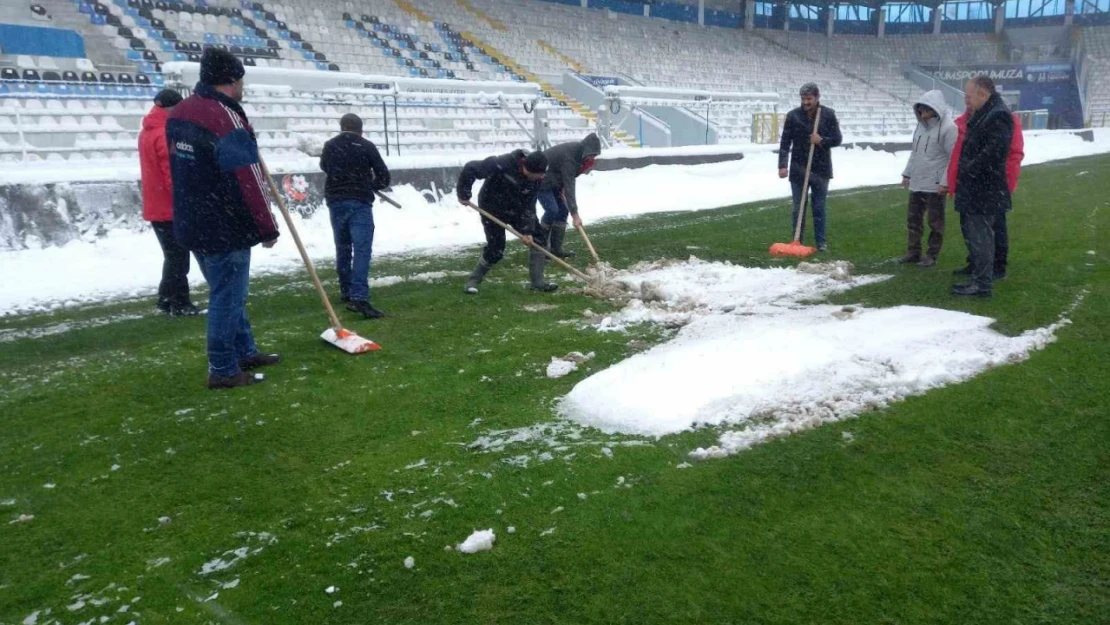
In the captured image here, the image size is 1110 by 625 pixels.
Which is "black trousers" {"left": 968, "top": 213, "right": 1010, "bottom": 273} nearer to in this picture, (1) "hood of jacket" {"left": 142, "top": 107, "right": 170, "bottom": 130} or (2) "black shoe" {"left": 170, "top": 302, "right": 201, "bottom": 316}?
(2) "black shoe" {"left": 170, "top": 302, "right": 201, "bottom": 316}

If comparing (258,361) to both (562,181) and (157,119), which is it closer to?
(157,119)

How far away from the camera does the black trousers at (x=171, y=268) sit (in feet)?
20.6

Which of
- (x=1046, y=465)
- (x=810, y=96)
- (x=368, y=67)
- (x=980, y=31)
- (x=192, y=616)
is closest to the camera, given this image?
(x=192, y=616)

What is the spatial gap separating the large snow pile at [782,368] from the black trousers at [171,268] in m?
3.43

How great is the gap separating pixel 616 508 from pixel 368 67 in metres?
22.1

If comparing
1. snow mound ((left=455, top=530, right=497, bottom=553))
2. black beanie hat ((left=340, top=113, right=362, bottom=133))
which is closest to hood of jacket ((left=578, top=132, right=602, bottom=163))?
black beanie hat ((left=340, top=113, right=362, bottom=133))

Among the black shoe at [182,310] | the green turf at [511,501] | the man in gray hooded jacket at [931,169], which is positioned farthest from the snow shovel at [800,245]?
the black shoe at [182,310]

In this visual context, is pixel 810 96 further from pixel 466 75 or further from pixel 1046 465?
pixel 466 75

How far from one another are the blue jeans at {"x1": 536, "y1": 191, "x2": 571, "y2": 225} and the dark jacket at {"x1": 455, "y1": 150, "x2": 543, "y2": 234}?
38.9 inches

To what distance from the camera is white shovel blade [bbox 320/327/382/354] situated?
16.9ft

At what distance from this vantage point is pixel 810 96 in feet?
26.0

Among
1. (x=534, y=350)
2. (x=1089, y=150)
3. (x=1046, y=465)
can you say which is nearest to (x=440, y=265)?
(x=534, y=350)

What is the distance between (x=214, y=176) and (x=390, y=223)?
21.7ft

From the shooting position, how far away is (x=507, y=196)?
6652 millimetres
